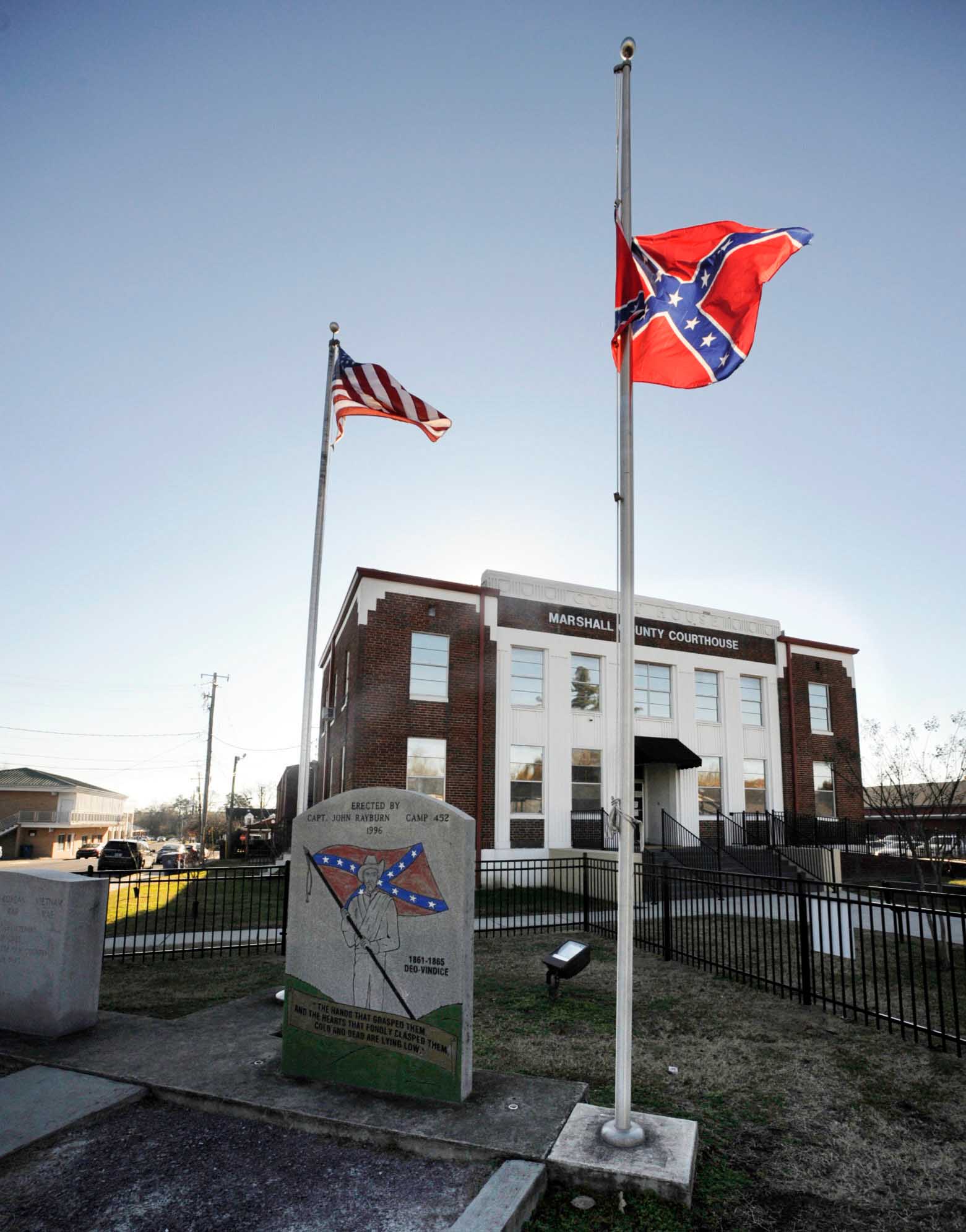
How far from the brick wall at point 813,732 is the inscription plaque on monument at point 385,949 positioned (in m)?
24.7

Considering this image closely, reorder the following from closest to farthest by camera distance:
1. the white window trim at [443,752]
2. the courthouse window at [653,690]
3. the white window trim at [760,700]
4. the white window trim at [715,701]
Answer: the white window trim at [443,752], the courthouse window at [653,690], the white window trim at [715,701], the white window trim at [760,700]

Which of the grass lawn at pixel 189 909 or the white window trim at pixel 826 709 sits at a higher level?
the white window trim at pixel 826 709

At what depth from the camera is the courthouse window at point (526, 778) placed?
2266 centimetres

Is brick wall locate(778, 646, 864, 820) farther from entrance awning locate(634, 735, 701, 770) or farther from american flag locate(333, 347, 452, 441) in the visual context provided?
american flag locate(333, 347, 452, 441)

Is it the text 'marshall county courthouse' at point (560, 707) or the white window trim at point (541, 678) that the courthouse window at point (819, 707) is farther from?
the white window trim at point (541, 678)

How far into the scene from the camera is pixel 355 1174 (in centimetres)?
409

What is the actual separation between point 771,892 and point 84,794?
251ft

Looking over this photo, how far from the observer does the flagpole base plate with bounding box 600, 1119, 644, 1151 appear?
166 inches

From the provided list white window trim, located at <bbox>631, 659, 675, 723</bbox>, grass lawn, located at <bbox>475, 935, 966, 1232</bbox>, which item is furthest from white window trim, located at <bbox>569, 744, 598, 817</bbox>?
grass lawn, located at <bbox>475, 935, 966, 1232</bbox>

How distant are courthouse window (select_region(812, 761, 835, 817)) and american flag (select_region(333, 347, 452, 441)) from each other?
76.7ft

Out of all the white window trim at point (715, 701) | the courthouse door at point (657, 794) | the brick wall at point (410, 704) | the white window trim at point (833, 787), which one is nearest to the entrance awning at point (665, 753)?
the courthouse door at point (657, 794)

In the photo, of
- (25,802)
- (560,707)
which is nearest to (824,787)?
(560,707)

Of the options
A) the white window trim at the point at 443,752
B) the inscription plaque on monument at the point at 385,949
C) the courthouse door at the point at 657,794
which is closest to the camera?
the inscription plaque on monument at the point at 385,949

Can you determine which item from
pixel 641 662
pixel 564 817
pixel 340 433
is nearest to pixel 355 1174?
pixel 340 433
